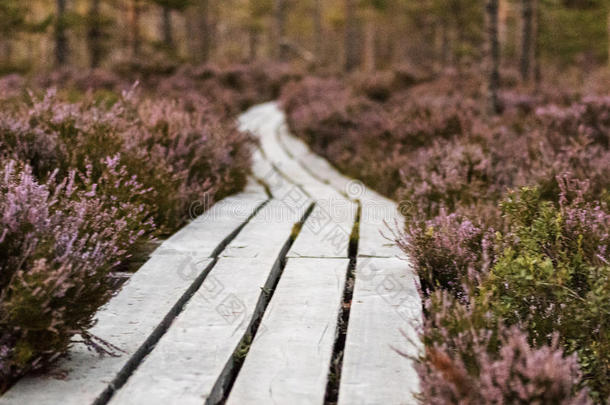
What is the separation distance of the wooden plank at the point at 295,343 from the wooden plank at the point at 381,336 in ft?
0.30

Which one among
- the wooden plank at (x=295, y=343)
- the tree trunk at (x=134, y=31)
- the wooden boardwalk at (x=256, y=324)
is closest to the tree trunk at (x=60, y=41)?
the tree trunk at (x=134, y=31)

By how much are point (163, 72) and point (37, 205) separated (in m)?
15.5

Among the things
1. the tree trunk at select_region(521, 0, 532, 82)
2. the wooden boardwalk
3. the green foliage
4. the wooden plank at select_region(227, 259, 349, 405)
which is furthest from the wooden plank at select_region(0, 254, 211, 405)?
the tree trunk at select_region(521, 0, 532, 82)

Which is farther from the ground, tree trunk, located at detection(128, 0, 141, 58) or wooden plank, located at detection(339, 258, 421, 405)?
tree trunk, located at detection(128, 0, 141, 58)

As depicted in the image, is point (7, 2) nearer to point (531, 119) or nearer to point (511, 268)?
point (531, 119)

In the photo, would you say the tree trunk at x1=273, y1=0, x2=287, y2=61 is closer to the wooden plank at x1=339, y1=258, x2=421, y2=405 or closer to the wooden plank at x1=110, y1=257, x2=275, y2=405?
the wooden plank at x1=339, y1=258, x2=421, y2=405

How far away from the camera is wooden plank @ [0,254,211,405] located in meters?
2.18

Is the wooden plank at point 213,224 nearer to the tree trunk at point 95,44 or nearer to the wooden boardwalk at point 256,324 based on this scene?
the wooden boardwalk at point 256,324

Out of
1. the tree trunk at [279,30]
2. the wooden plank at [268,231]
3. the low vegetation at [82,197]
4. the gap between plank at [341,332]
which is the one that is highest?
the tree trunk at [279,30]

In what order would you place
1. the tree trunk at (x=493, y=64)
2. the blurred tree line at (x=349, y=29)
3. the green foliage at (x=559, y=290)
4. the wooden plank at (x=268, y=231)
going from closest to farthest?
the green foliage at (x=559, y=290) < the wooden plank at (x=268, y=231) < the tree trunk at (x=493, y=64) < the blurred tree line at (x=349, y=29)

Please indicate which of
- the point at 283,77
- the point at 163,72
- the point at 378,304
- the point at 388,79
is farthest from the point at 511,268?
the point at 283,77

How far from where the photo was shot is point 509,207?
332 cm

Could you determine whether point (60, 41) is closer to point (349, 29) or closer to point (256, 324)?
point (349, 29)

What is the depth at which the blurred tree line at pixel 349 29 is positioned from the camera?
16734 mm
